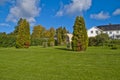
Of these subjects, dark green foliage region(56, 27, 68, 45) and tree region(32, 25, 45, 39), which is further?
tree region(32, 25, 45, 39)

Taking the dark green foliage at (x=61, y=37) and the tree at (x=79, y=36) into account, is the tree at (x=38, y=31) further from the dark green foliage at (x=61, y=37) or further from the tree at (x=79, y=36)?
the tree at (x=79, y=36)

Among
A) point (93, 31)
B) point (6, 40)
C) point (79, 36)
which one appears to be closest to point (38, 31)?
point (93, 31)

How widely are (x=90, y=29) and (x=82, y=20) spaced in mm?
47099

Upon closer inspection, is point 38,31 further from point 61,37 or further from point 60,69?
point 60,69

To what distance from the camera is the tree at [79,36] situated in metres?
24.9

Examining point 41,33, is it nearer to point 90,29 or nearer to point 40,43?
point 90,29

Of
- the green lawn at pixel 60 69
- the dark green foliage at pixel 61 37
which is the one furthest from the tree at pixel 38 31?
the green lawn at pixel 60 69

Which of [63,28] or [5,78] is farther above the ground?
[63,28]

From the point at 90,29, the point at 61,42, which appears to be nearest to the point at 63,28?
the point at 61,42

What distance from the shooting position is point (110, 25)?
74.3 m

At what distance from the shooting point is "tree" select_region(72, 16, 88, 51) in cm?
2489

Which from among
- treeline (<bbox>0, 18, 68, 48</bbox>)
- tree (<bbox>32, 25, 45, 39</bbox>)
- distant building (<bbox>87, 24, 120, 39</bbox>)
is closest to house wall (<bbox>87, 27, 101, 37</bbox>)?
distant building (<bbox>87, 24, 120, 39</bbox>)

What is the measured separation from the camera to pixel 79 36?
25188 mm

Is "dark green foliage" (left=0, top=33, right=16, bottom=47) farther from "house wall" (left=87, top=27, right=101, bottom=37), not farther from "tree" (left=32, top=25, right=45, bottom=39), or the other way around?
"tree" (left=32, top=25, right=45, bottom=39)
